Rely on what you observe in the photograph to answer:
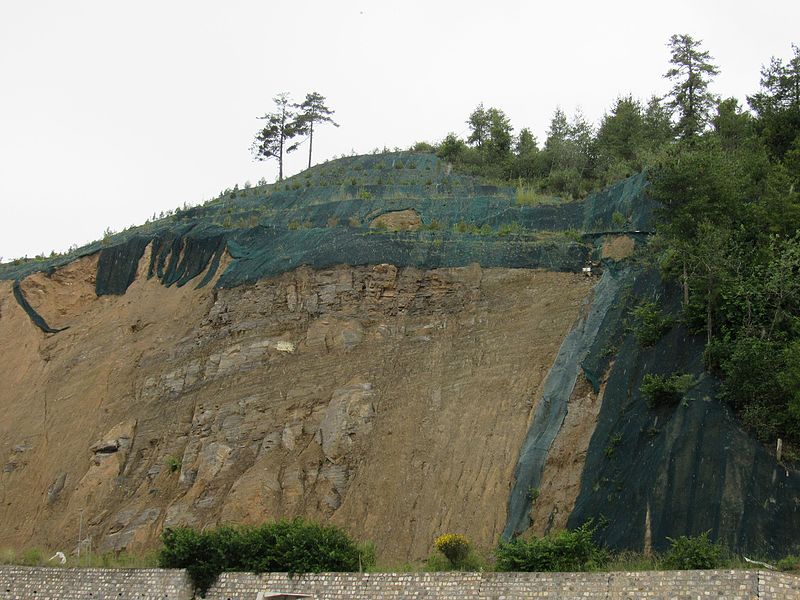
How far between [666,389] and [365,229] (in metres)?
12.7

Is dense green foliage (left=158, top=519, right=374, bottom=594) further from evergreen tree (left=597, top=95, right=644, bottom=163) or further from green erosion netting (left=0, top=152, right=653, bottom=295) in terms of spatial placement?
evergreen tree (left=597, top=95, right=644, bottom=163)

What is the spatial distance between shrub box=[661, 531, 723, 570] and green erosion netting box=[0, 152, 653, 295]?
1142 cm

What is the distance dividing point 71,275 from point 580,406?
18.1m

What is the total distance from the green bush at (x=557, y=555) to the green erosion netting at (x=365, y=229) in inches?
411

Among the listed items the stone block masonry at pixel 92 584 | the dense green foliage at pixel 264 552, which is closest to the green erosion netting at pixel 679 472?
the dense green foliage at pixel 264 552

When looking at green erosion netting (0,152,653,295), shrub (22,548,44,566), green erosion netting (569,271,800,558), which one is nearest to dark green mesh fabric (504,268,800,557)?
green erosion netting (569,271,800,558)

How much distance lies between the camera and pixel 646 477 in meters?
18.9

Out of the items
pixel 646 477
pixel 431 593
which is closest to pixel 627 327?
pixel 646 477

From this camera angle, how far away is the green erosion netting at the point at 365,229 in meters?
28.5

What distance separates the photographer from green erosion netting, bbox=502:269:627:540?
862 inches

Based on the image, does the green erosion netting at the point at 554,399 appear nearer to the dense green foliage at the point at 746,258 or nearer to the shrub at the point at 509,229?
the dense green foliage at the point at 746,258

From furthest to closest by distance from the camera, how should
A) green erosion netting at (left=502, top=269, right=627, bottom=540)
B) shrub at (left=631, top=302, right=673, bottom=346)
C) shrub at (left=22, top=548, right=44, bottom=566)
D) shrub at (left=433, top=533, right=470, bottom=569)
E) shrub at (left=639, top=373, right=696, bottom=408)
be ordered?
shrub at (left=22, top=548, right=44, bottom=566) → shrub at (left=631, top=302, right=673, bottom=346) → green erosion netting at (left=502, top=269, right=627, bottom=540) → shrub at (left=639, top=373, right=696, bottom=408) → shrub at (left=433, top=533, right=470, bottom=569)

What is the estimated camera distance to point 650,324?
73.8 ft

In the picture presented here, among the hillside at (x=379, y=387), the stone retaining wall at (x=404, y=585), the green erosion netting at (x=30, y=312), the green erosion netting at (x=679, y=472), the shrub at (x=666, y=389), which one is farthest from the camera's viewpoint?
the green erosion netting at (x=30, y=312)
